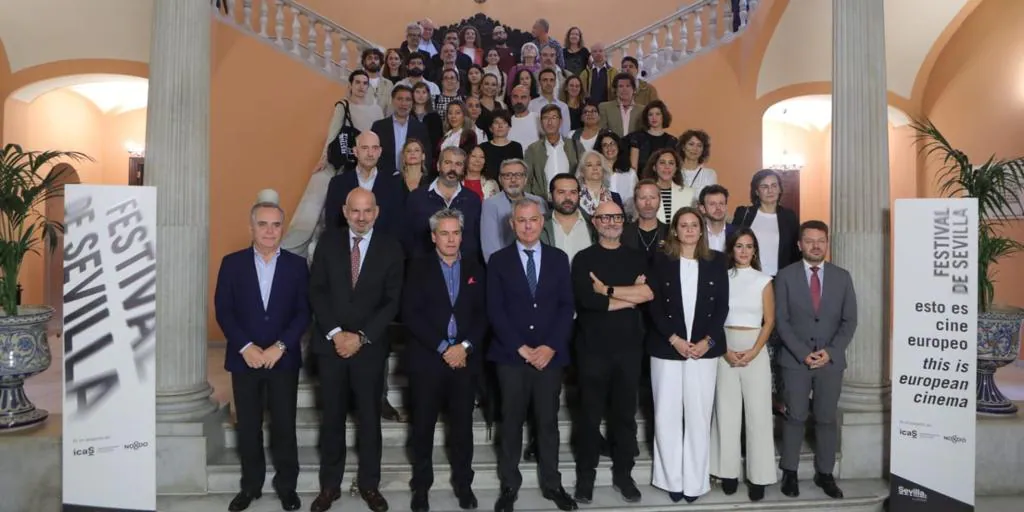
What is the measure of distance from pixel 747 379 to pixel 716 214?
0.97m

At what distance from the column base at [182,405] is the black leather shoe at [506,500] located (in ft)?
6.05

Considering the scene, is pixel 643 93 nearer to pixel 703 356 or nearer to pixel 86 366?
pixel 703 356

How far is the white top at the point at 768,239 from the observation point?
4.39 metres

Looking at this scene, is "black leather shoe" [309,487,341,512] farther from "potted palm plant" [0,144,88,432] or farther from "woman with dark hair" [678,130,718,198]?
"woman with dark hair" [678,130,718,198]

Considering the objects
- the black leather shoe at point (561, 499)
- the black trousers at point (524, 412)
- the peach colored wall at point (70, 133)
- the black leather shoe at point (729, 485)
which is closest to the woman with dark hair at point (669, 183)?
the black trousers at point (524, 412)

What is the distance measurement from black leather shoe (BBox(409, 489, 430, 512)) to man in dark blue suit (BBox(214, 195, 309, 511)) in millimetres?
632

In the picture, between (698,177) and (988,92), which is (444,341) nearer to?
(698,177)

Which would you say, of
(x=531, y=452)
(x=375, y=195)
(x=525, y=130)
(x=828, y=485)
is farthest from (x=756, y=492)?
(x=525, y=130)

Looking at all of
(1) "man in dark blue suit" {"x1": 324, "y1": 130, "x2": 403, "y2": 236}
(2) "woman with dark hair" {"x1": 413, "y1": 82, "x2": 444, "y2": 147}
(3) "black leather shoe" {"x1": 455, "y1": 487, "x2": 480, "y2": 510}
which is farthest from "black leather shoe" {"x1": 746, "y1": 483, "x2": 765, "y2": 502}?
(2) "woman with dark hair" {"x1": 413, "y1": 82, "x2": 444, "y2": 147}

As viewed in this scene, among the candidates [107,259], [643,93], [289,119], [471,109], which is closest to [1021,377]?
[643,93]

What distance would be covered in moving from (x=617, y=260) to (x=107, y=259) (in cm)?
272

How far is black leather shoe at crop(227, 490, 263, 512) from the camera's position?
3.67m

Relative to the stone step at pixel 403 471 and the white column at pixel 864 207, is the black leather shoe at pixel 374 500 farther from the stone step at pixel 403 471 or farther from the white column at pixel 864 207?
the white column at pixel 864 207

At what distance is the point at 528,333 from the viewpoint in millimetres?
3611
